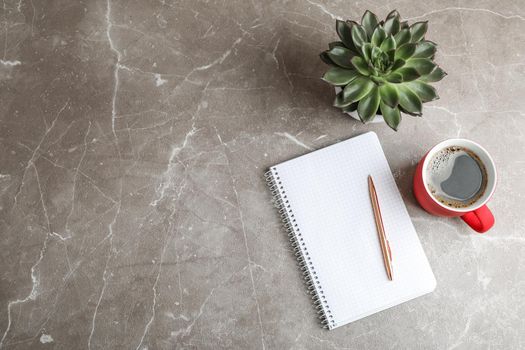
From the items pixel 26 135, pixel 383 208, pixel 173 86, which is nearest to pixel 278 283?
pixel 383 208

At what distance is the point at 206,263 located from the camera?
988mm

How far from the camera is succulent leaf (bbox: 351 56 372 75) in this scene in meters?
0.87

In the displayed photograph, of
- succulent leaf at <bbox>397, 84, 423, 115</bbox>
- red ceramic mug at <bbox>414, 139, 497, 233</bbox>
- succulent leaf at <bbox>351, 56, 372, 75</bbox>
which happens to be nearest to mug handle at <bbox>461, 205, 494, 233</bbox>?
red ceramic mug at <bbox>414, 139, 497, 233</bbox>

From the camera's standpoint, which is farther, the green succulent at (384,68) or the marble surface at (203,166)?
the marble surface at (203,166)

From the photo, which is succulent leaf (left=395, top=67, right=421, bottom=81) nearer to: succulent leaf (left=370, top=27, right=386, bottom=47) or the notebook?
succulent leaf (left=370, top=27, right=386, bottom=47)

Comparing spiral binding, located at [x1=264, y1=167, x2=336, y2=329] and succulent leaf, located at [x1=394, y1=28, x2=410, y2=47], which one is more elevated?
succulent leaf, located at [x1=394, y1=28, x2=410, y2=47]

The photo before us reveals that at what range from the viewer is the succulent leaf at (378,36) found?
0.87 meters

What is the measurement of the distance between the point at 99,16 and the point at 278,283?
67 centimetres

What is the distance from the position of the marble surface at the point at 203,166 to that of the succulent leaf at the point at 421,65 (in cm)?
17

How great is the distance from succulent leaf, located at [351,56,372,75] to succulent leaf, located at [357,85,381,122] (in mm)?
35

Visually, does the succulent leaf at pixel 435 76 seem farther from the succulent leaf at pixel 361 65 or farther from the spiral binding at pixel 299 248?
the spiral binding at pixel 299 248

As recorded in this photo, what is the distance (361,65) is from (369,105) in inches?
2.9

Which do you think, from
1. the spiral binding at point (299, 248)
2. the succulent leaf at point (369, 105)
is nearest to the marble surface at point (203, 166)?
the spiral binding at point (299, 248)

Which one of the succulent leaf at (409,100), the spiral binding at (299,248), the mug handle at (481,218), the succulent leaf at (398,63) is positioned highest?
the succulent leaf at (398,63)
